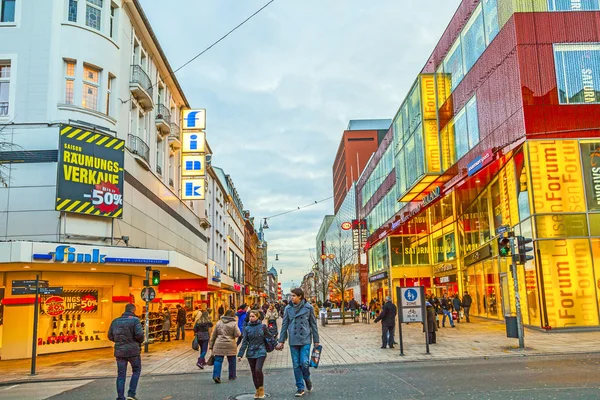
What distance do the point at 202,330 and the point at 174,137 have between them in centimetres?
1732

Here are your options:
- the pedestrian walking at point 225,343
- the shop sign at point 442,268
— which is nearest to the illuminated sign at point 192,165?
the pedestrian walking at point 225,343

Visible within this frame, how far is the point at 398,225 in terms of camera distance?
4647 cm

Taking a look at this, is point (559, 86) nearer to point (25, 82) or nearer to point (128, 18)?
point (128, 18)

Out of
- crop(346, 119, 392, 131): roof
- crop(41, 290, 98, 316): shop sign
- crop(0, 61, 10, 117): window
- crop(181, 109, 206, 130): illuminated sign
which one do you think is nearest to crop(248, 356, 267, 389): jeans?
crop(41, 290, 98, 316): shop sign

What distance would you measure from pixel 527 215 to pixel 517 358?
9.51 metres

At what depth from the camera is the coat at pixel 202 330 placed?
14.9m

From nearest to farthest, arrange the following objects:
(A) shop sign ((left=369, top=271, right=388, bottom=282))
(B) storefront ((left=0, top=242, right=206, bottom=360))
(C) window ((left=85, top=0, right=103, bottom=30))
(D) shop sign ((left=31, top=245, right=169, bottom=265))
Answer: (D) shop sign ((left=31, top=245, right=169, bottom=265))
(B) storefront ((left=0, top=242, right=206, bottom=360))
(C) window ((left=85, top=0, right=103, bottom=30))
(A) shop sign ((left=369, top=271, right=388, bottom=282))

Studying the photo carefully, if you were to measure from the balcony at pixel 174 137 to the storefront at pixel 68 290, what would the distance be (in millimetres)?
8513

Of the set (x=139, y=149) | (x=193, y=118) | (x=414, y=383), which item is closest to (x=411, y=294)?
(x=414, y=383)

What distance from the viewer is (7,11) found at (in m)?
20.1

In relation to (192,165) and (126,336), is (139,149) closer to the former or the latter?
(192,165)

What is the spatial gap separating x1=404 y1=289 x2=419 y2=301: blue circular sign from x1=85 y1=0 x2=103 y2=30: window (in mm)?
15073

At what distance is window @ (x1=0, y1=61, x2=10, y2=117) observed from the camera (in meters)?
19.4

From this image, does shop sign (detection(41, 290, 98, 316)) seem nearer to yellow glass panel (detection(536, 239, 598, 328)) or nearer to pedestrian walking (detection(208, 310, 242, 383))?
pedestrian walking (detection(208, 310, 242, 383))
